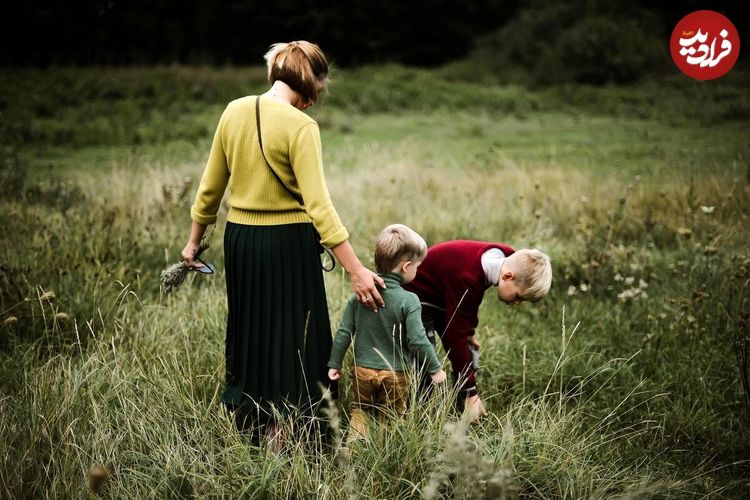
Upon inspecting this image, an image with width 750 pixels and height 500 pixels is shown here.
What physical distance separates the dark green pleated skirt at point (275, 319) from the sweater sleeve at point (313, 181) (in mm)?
196

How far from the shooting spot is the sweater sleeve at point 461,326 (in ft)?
9.81

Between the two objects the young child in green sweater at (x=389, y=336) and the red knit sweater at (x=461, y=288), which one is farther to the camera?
the red knit sweater at (x=461, y=288)

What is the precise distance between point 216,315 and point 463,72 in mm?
18774

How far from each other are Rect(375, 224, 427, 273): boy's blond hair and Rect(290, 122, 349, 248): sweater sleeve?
0.99 feet

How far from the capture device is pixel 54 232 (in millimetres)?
5020

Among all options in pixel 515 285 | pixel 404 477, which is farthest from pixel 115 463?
pixel 515 285

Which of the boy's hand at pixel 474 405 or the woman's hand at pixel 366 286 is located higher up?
the woman's hand at pixel 366 286

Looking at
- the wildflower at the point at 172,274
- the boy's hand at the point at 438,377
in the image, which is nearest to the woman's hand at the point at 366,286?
the boy's hand at the point at 438,377

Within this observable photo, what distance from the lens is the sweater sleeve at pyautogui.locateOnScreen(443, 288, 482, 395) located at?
299 centimetres

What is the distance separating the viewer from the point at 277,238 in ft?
8.66

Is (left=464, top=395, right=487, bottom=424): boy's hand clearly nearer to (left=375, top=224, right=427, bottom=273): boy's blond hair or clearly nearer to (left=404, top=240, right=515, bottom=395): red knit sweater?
(left=404, top=240, right=515, bottom=395): red knit sweater

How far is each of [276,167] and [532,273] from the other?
121 centimetres

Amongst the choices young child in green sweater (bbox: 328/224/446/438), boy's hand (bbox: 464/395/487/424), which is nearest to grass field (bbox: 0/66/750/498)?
boy's hand (bbox: 464/395/487/424)

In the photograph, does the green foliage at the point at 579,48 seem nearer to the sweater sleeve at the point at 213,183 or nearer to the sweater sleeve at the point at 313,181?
the sweater sleeve at the point at 213,183
